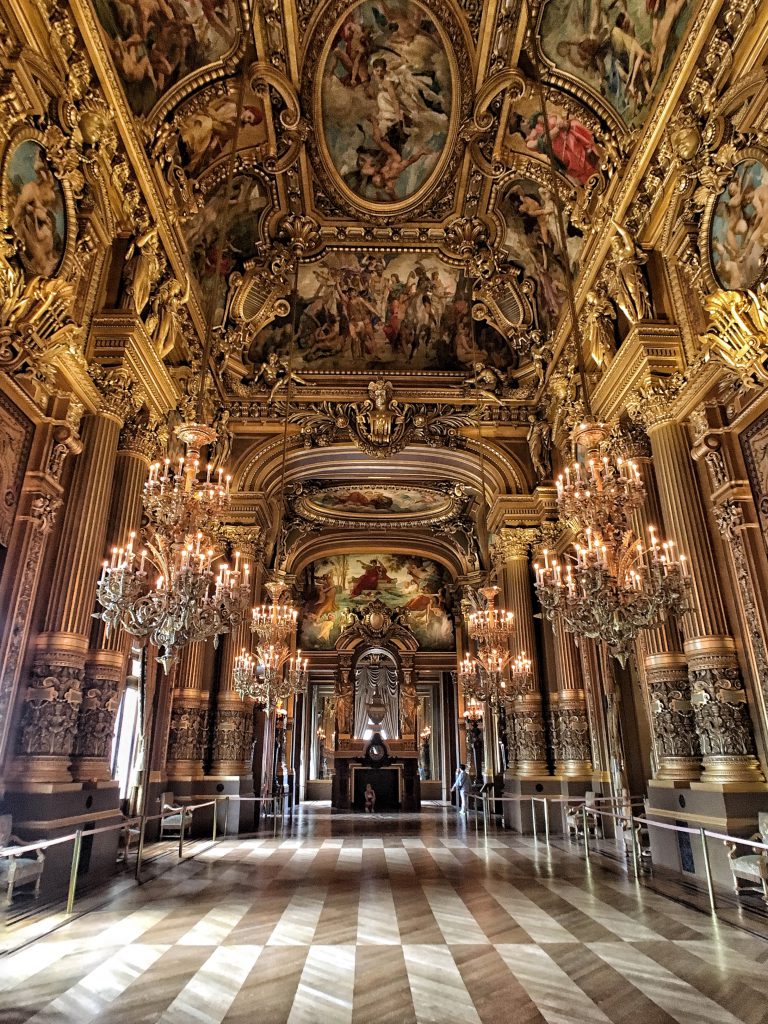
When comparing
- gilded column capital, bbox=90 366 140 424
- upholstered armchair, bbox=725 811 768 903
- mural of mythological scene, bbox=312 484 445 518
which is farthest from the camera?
mural of mythological scene, bbox=312 484 445 518

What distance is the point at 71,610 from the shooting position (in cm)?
742

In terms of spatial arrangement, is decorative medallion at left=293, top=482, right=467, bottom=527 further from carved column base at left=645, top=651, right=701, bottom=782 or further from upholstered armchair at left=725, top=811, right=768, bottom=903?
upholstered armchair at left=725, top=811, right=768, bottom=903

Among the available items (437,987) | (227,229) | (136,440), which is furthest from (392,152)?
(437,987)

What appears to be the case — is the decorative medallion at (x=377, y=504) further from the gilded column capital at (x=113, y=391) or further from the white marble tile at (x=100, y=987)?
the white marble tile at (x=100, y=987)

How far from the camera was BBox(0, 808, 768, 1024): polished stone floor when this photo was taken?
357 cm

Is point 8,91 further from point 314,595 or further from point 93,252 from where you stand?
point 314,595

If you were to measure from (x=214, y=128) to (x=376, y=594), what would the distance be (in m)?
19.5

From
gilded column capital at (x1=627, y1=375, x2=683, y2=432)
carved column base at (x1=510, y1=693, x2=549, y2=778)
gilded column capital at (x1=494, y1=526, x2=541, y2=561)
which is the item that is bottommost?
carved column base at (x1=510, y1=693, x2=549, y2=778)

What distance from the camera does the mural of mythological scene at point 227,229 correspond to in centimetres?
1121

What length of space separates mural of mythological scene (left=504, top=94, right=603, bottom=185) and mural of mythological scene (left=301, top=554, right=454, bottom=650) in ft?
58.4

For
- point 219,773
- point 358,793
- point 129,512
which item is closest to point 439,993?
point 129,512

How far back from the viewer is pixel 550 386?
1352 cm

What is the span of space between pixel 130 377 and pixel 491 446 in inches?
345

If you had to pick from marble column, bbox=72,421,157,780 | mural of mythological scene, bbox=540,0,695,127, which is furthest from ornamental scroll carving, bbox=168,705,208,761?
mural of mythological scene, bbox=540,0,695,127
